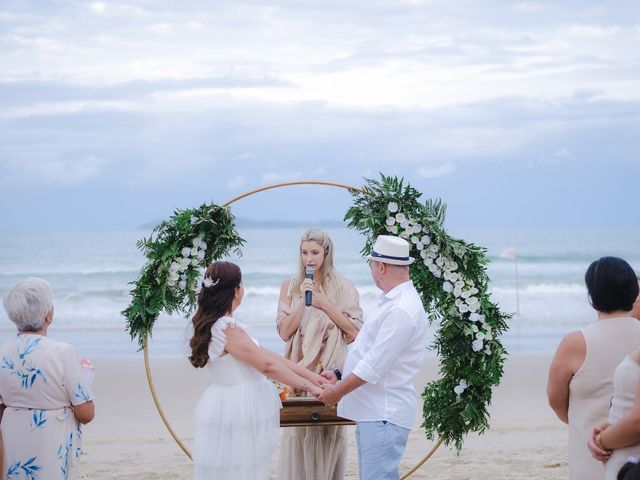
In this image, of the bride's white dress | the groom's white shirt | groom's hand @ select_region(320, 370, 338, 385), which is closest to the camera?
the groom's white shirt

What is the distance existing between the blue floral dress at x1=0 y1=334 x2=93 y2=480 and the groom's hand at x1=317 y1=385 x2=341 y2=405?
4.47 ft

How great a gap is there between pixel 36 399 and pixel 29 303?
1.55 feet

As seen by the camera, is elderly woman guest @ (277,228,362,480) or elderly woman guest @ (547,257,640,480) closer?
elderly woman guest @ (547,257,640,480)

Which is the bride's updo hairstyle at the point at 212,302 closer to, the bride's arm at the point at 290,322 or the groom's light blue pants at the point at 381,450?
the groom's light blue pants at the point at 381,450

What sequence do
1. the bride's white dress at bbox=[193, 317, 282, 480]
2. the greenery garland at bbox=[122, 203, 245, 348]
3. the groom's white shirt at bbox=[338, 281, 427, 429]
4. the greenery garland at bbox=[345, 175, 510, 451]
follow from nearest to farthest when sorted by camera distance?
1. the groom's white shirt at bbox=[338, 281, 427, 429]
2. the bride's white dress at bbox=[193, 317, 282, 480]
3. the greenery garland at bbox=[345, 175, 510, 451]
4. the greenery garland at bbox=[122, 203, 245, 348]

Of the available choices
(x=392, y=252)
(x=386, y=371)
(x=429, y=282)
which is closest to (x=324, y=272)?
(x=429, y=282)

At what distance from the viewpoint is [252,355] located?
16.9 ft

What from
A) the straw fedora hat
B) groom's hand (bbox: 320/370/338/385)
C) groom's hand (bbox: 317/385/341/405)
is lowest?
groom's hand (bbox: 317/385/341/405)

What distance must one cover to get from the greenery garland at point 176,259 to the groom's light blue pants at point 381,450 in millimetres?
1829

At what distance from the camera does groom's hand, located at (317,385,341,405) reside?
17.4 feet

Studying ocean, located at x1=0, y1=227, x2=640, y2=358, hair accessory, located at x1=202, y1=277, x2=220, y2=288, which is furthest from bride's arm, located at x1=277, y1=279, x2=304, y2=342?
hair accessory, located at x1=202, y1=277, x2=220, y2=288

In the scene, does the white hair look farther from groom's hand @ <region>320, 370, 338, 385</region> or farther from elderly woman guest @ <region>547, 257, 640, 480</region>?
elderly woman guest @ <region>547, 257, 640, 480</region>

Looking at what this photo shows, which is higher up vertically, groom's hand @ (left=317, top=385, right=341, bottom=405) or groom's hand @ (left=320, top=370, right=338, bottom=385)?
groom's hand @ (left=320, top=370, right=338, bottom=385)

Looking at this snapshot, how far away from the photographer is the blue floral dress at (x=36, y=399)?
461 centimetres
